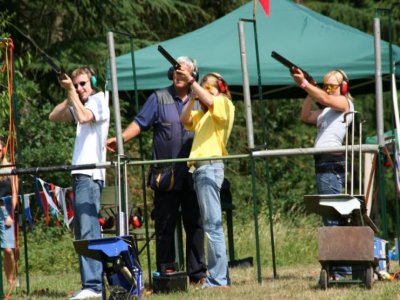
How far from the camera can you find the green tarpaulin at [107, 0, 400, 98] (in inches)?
475

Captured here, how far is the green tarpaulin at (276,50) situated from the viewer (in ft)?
39.5

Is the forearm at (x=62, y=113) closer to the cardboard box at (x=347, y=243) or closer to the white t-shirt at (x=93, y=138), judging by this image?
the white t-shirt at (x=93, y=138)

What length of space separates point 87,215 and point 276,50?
3.87 m

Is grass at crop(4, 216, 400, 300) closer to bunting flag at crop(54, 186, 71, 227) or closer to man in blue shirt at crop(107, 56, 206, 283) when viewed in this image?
man in blue shirt at crop(107, 56, 206, 283)

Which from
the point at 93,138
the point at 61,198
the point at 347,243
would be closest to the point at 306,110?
the point at 347,243

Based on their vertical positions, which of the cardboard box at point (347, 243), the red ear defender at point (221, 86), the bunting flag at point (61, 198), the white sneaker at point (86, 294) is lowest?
the white sneaker at point (86, 294)

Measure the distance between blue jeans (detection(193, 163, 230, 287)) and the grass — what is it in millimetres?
204

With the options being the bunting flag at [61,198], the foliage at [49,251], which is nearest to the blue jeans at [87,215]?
the bunting flag at [61,198]

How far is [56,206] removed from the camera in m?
11.5

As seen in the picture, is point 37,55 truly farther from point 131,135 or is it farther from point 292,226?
point 131,135

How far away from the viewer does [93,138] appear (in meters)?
9.34

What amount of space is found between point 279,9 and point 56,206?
142 inches

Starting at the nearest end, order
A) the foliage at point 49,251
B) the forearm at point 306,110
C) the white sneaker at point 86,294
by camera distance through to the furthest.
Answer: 1. the white sneaker at point 86,294
2. the forearm at point 306,110
3. the foliage at point 49,251

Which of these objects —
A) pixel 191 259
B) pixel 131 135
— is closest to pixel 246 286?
pixel 191 259
